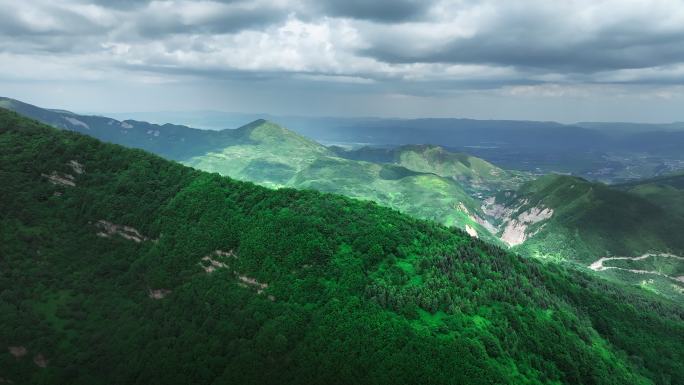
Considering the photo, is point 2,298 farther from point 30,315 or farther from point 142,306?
point 142,306

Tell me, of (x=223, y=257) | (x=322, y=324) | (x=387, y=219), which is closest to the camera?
(x=322, y=324)

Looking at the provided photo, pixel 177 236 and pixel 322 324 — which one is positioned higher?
pixel 177 236

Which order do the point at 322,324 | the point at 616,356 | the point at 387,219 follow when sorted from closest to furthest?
the point at 322,324 → the point at 616,356 → the point at 387,219

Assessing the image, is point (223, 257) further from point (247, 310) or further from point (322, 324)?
point (322, 324)

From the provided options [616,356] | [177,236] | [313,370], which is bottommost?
[616,356]

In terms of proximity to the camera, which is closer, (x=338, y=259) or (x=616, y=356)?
(x=338, y=259)

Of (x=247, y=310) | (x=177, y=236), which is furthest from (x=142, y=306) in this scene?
(x=247, y=310)
